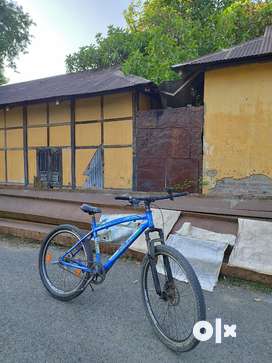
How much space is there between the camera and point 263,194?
6867mm

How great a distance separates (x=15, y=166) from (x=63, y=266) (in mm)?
9616

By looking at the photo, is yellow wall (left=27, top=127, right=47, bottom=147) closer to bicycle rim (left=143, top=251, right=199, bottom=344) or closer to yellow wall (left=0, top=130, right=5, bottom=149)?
yellow wall (left=0, top=130, right=5, bottom=149)

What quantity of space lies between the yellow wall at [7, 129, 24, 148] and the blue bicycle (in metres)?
9.15

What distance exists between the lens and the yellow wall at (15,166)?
36.3 feet

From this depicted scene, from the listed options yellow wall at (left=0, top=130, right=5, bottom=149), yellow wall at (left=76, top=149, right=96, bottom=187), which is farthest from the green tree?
yellow wall at (left=76, top=149, right=96, bottom=187)

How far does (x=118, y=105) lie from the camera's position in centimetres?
891

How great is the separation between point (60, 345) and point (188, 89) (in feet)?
26.7

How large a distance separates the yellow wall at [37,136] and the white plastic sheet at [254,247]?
8702 mm

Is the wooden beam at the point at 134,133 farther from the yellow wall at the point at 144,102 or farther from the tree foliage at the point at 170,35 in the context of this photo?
the tree foliage at the point at 170,35

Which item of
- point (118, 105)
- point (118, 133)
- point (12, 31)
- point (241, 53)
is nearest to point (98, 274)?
point (241, 53)

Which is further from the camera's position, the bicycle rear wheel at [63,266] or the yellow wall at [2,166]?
the yellow wall at [2,166]

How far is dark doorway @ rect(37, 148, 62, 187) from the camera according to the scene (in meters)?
10.2

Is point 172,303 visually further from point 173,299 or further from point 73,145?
point 73,145

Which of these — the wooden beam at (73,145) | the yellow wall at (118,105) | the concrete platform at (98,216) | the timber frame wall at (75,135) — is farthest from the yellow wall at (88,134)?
the concrete platform at (98,216)
